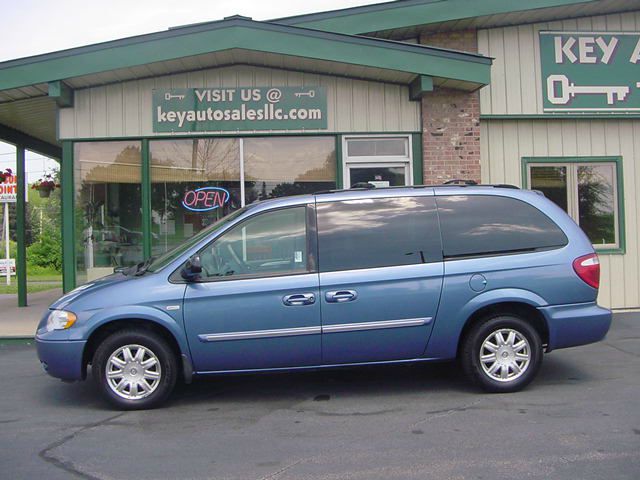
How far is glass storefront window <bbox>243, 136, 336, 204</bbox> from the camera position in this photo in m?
9.73

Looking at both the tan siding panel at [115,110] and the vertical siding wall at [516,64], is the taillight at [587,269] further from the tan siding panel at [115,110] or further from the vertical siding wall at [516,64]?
the tan siding panel at [115,110]

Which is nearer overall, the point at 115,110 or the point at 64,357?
the point at 64,357

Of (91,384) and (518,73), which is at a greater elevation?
(518,73)

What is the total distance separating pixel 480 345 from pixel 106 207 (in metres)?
6.34

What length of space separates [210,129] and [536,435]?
6.58 m

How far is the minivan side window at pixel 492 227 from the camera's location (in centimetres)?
591

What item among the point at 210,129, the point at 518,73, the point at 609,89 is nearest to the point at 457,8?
the point at 518,73

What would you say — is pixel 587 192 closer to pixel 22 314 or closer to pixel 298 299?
pixel 298 299

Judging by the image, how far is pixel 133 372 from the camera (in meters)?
5.59

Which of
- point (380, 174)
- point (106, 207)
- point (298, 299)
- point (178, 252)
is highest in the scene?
point (380, 174)

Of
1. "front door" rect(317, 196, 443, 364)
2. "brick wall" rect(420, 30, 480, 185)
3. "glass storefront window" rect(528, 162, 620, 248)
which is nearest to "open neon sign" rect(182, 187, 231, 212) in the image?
"brick wall" rect(420, 30, 480, 185)

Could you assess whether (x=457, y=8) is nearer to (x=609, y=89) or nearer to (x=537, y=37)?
(x=537, y=37)

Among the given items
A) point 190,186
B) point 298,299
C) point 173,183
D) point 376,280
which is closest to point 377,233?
point 376,280

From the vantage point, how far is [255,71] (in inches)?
379
